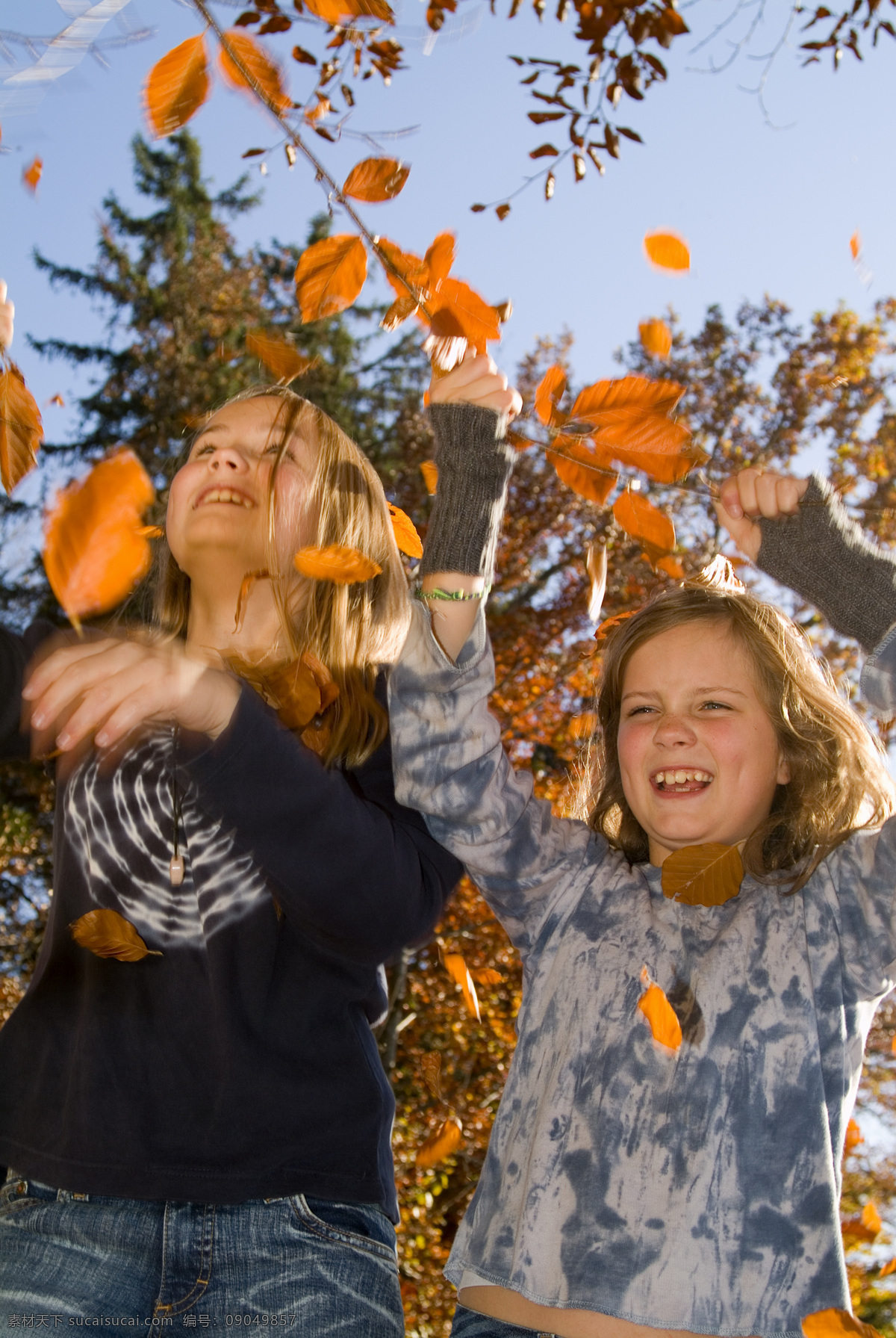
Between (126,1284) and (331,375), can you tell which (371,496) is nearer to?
(126,1284)

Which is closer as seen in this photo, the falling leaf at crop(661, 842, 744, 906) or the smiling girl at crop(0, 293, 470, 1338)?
the smiling girl at crop(0, 293, 470, 1338)

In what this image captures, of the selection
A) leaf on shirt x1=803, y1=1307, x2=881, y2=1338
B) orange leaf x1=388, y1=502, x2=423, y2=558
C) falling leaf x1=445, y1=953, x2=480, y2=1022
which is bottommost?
falling leaf x1=445, y1=953, x2=480, y2=1022

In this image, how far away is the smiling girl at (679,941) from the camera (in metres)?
1.47

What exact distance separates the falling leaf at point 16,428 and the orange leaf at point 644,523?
3.56 ft

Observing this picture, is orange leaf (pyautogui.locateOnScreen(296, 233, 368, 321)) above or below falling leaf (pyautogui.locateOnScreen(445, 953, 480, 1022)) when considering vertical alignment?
above

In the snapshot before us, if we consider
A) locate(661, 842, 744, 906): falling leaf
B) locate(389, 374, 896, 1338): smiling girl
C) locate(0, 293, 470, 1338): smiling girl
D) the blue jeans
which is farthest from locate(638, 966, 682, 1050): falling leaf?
the blue jeans

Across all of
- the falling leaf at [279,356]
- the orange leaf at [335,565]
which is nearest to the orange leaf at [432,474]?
the orange leaf at [335,565]

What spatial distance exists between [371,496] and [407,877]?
2.76ft

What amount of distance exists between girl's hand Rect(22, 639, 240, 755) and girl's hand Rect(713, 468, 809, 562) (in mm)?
1004

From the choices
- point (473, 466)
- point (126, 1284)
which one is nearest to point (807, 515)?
point (473, 466)

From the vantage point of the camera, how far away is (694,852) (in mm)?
1735

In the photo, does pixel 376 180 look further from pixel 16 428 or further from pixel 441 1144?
pixel 441 1144

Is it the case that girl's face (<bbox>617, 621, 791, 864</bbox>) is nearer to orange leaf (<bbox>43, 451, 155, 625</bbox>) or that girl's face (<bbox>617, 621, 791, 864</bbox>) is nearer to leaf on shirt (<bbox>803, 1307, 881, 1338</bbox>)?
leaf on shirt (<bbox>803, 1307, 881, 1338</bbox>)

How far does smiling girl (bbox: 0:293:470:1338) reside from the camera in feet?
4.30
